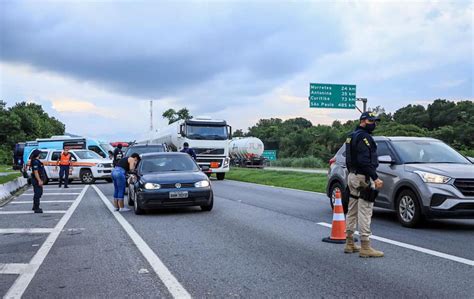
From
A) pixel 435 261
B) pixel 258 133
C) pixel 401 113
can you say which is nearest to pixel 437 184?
pixel 435 261

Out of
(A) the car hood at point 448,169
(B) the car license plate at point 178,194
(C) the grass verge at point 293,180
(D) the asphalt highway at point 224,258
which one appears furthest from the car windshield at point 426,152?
(C) the grass verge at point 293,180

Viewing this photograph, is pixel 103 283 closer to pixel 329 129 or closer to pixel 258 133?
pixel 329 129

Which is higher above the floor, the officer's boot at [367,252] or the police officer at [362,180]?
the police officer at [362,180]

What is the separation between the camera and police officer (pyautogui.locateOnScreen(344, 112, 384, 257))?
7.19 meters

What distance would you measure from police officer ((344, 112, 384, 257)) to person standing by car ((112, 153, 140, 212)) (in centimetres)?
742

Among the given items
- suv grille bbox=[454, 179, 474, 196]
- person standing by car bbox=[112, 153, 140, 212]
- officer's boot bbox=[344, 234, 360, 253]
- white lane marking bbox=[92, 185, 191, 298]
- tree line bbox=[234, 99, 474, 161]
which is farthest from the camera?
tree line bbox=[234, 99, 474, 161]

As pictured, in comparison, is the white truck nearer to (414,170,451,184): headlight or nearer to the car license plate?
the car license plate

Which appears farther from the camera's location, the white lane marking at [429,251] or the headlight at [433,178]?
the headlight at [433,178]

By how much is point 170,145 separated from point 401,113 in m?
54.1

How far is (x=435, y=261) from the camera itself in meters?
6.91

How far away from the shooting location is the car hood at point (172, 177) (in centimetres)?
1213

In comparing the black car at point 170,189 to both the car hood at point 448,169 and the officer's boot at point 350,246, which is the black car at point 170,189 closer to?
the car hood at point 448,169

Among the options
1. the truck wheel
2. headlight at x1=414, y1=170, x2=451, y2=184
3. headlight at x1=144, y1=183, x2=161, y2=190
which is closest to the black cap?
headlight at x1=414, y1=170, x2=451, y2=184

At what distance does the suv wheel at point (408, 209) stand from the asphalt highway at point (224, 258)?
221 millimetres
